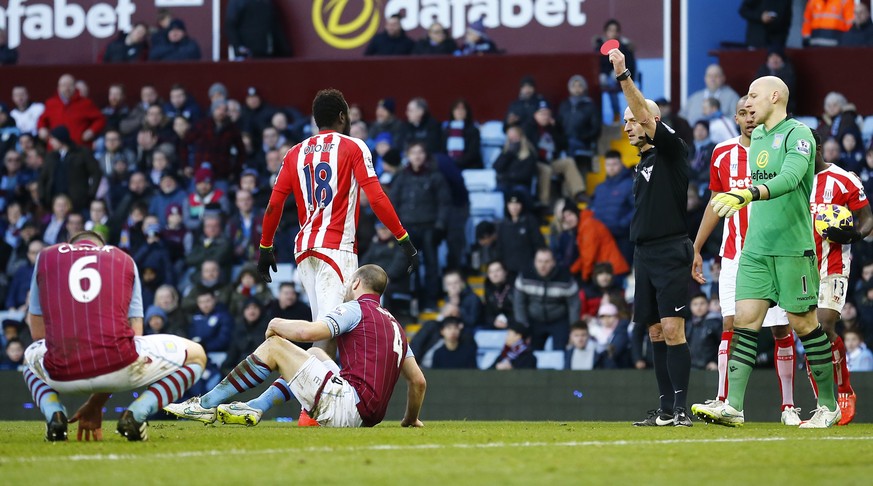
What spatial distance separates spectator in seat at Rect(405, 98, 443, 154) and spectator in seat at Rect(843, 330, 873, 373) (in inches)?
251

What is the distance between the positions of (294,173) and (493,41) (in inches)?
462

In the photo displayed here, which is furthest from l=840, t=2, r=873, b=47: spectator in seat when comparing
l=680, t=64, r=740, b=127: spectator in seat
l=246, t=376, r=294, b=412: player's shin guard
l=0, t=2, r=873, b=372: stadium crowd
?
l=246, t=376, r=294, b=412: player's shin guard

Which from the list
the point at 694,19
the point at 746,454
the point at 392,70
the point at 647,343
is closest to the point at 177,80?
the point at 392,70

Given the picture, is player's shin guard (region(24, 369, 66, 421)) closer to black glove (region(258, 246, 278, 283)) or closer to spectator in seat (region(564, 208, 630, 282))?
black glove (region(258, 246, 278, 283))

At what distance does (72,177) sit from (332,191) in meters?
10.6

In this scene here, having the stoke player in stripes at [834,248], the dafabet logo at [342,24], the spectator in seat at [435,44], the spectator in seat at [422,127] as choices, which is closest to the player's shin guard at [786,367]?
the stoke player in stripes at [834,248]

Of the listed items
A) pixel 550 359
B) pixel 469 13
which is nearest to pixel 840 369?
pixel 550 359

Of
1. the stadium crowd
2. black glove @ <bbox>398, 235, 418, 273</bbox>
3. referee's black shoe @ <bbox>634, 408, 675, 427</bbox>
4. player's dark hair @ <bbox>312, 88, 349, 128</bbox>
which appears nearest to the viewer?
referee's black shoe @ <bbox>634, 408, 675, 427</bbox>

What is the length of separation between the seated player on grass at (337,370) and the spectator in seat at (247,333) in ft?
22.7

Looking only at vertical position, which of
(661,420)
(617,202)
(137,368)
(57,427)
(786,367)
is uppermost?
(617,202)

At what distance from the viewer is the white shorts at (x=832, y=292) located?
35.3 feet

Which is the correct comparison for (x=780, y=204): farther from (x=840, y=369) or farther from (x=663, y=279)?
(x=840, y=369)

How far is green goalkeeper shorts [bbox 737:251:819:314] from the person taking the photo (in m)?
9.10

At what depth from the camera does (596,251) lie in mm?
16656
